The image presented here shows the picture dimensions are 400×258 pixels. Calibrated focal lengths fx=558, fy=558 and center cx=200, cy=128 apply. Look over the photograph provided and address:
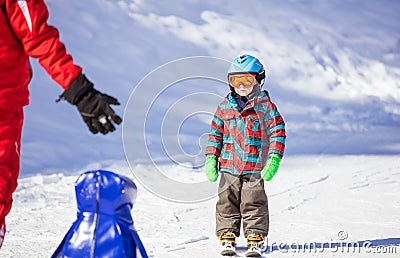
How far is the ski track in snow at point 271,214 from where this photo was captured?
3.81 m

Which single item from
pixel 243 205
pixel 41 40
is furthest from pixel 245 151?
pixel 41 40

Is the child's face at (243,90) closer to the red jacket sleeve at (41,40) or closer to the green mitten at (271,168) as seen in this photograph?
the green mitten at (271,168)

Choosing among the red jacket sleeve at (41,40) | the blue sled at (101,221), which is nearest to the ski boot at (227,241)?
the blue sled at (101,221)

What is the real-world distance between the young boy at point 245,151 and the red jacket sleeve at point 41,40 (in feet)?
5.44

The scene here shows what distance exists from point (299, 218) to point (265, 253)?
1247 millimetres

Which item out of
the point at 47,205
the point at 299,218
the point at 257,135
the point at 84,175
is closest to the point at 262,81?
the point at 257,135

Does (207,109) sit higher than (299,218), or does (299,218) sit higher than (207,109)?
(207,109)

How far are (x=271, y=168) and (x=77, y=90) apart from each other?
66.7 inches

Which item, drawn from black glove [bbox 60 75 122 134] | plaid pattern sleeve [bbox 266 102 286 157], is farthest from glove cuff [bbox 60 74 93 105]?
plaid pattern sleeve [bbox 266 102 286 157]

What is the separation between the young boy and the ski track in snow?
20cm

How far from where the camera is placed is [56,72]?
213cm

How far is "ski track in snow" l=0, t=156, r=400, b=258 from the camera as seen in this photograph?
3.81 meters

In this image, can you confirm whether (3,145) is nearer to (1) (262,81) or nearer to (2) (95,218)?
(2) (95,218)

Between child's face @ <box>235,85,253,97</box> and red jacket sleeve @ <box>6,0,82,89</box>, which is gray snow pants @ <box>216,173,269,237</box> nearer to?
child's face @ <box>235,85,253,97</box>
